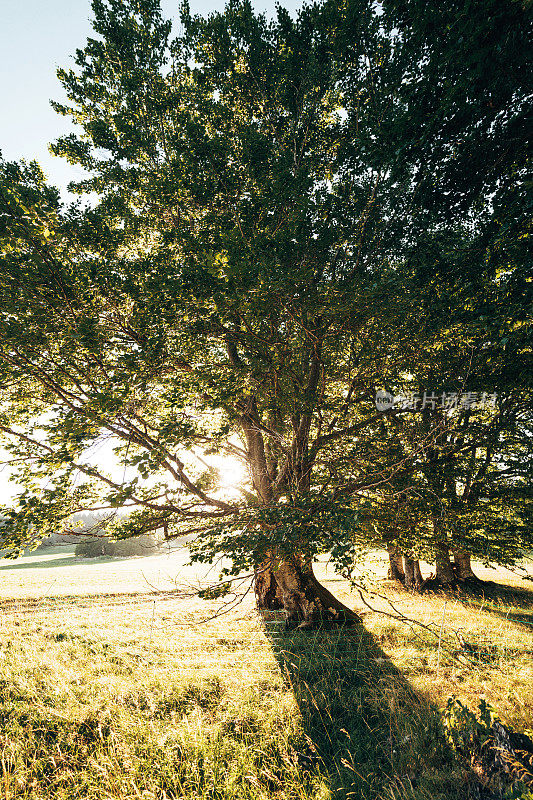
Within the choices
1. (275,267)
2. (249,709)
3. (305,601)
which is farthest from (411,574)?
(275,267)

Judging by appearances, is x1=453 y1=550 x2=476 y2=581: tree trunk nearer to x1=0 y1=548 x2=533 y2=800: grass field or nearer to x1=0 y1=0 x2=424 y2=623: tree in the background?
x1=0 y1=548 x2=533 y2=800: grass field

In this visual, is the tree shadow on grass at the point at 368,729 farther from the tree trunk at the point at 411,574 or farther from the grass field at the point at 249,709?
the tree trunk at the point at 411,574

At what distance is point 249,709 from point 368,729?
5.92ft

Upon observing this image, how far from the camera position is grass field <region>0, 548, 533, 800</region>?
12.7ft

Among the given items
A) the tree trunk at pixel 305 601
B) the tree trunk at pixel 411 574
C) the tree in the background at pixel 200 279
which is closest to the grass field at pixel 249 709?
the tree trunk at pixel 305 601

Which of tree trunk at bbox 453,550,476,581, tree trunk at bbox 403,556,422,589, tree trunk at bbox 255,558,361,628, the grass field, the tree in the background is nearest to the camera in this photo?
the grass field

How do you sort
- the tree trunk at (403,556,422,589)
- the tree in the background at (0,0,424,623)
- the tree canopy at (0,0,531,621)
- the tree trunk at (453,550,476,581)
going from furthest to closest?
the tree trunk at (453,550,476,581) → the tree trunk at (403,556,422,589) → the tree in the background at (0,0,424,623) → the tree canopy at (0,0,531,621)

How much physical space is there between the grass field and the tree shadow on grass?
0.02 m

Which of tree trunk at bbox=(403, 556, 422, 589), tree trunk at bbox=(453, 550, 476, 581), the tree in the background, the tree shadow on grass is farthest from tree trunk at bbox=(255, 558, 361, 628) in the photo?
tree trunk at bbox=(453, 550, 476, 581)

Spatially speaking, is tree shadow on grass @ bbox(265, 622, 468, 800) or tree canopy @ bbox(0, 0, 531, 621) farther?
tree canopy @ bbox(0, 0, 531, 621)

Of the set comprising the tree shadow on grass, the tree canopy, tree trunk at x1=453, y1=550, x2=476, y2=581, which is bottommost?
tree trunk at x1=453, y1=550, x2=476, y2=581

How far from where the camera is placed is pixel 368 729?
4703mm

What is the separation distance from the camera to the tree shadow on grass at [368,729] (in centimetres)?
369

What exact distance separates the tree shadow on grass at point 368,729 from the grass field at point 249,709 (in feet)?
0.07
